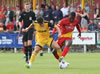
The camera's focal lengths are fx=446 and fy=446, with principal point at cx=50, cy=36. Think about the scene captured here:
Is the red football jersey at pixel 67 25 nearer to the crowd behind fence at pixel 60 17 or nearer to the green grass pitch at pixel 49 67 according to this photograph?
the green grass pitch at pixel 49 67

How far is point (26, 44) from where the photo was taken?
19.5 meters

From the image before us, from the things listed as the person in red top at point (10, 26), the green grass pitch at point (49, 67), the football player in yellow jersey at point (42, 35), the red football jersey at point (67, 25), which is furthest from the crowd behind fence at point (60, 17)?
the football player in yellow jersey at point (42, 35)

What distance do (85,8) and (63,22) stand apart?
10480mm

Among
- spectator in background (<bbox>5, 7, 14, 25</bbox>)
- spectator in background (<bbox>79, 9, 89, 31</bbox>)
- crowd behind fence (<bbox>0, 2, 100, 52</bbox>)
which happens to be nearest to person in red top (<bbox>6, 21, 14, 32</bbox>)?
crowd behind fence (<bbox>0, 2, 100, 52</bbox>)

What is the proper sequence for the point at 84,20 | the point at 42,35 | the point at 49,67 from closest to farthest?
the point at 42,35 → the point at 49,67 → the point at 84,20

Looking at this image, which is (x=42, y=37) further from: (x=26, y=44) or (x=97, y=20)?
(x=97, y=20)

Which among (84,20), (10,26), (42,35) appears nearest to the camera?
(42,35)

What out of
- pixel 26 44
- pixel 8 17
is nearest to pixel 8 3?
pixel 8 17

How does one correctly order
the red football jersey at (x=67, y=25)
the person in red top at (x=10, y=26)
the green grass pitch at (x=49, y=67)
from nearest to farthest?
1. the green grass pitch at (x=49, y=67)
2. the red football jersey at (x=67, y=25)
3. the person in red top at (x=10, y=26)

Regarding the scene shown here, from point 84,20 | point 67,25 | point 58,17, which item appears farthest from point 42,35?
point 84,20

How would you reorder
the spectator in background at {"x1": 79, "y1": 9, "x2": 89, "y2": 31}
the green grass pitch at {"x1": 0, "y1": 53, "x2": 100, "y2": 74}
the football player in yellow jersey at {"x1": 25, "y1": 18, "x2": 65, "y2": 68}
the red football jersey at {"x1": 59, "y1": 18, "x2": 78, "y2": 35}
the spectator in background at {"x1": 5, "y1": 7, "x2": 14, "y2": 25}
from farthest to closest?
the spectator in background at {"x1": 5, "y1": 7, "x2": 14, "y2": 25} → the spectator in background at {"x1": 79, "y1": 9, "x2": 89, "y2": 31} → the red football jersey at {"x1": 59, "y1": 18, "x2": 78, "y2": 35} → the football player in yellow jersey at {"x1": 25, "y1": 18, "x2": 65, "y2": 68} → the green grass pitch at {"x1": 0, "y1": 53, "x2": 100, "y2": 74}

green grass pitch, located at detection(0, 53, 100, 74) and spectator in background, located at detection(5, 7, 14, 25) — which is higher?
spectator in background, located at detection(5, 7, 14, 25)

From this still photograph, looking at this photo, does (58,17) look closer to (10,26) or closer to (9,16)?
(10,26)

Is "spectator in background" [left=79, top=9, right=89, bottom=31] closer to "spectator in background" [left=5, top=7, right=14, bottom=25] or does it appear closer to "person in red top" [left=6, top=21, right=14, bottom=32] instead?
"person in red top" [left=6, top=21, right=14, bottom=32]
